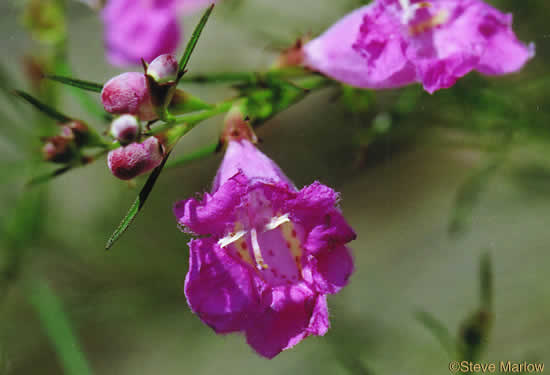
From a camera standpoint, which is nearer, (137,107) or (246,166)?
(137,107)

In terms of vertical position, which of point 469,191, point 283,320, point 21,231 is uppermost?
point 283,320

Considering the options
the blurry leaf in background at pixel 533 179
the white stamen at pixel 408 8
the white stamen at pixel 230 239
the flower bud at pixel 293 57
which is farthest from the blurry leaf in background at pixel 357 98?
the blurry leaf in background at pixel 533 179

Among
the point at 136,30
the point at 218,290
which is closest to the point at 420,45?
the point at 218,290

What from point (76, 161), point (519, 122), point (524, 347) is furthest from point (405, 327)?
point (76, 161)

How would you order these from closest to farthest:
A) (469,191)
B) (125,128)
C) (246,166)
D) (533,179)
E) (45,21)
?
(125,128) < (246,166) < (45,21) < (469,191) < (533,179)

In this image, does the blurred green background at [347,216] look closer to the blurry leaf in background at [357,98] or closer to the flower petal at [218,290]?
the blurry leaf in background at [357,98]

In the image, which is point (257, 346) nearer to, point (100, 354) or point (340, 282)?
point (340, 282)

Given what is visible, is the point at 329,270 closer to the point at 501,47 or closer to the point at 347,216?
the point at 501,47
